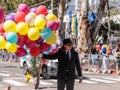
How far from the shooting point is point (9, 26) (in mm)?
9023

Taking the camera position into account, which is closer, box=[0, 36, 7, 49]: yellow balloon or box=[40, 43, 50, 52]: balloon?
box=[0, 36, 7, 49]: yellow balloon

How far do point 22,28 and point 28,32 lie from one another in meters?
0.21

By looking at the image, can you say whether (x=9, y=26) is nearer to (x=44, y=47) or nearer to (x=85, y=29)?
(x=44, y=47)

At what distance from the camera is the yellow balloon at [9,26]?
9023 mm

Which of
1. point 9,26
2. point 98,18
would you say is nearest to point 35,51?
point 9,26

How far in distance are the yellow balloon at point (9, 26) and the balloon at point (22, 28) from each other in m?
0.09

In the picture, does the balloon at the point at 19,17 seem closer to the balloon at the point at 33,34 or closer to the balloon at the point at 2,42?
the balloon at the point at 33,34

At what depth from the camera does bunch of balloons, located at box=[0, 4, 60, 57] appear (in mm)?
9078

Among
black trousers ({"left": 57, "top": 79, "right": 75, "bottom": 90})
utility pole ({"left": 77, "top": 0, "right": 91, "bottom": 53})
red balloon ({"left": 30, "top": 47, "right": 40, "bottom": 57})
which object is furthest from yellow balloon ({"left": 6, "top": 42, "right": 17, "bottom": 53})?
utility pole ({"left": 77, "top": 0, "right": 91, "bottom": 53})

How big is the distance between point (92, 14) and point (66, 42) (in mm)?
23692

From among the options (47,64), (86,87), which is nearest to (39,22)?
(86,87)

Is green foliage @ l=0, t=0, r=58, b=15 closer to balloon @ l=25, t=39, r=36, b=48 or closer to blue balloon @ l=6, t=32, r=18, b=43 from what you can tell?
balloon @ l=25, t=39, r=36, b=48

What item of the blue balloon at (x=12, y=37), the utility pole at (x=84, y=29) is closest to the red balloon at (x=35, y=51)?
the blue balloon at (x=12, y=37)

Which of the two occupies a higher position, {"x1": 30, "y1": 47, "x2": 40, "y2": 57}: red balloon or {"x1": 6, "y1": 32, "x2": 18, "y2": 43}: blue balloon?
{"x1": 6, "y1": 32, "x2": 18, "y2": 43}: blue balloon
